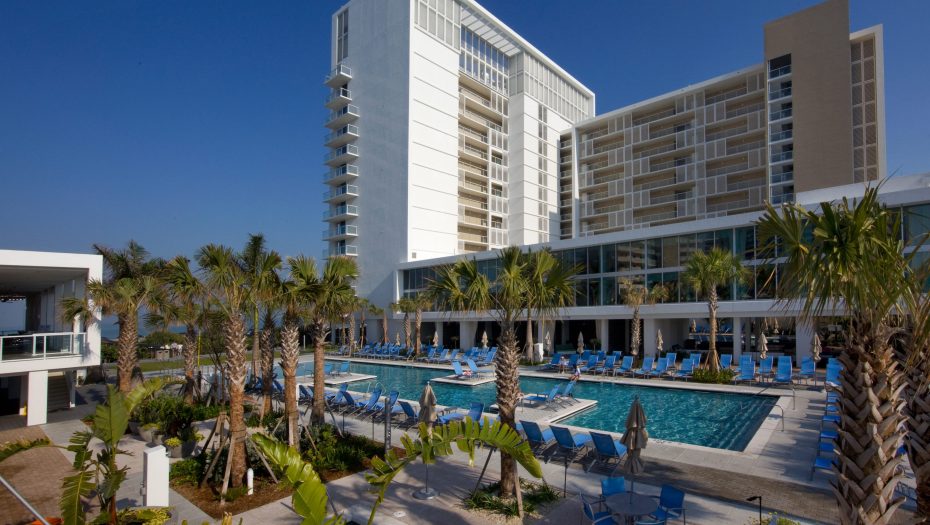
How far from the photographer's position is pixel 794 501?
7824mm

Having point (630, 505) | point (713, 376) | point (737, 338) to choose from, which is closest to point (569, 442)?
point (630, 505)

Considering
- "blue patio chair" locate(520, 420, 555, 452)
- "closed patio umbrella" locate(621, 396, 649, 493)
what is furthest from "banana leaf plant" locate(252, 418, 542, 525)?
"blue patio chair" locate(520, 420, 555, 452)

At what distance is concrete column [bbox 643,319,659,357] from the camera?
2953 centimetres

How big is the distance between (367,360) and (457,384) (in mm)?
11732

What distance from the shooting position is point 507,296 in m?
8.79

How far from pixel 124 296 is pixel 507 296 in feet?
41.9

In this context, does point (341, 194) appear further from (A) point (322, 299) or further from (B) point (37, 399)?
(A) point (322, 299)

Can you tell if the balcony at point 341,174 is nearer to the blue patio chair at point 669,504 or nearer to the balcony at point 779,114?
the balcony at point 779,114

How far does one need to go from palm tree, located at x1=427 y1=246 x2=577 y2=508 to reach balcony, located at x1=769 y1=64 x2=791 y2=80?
148 ft

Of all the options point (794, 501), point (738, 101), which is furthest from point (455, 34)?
point (794, 501)

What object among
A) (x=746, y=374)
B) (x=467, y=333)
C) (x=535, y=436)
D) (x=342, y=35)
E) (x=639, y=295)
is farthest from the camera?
(x=342, y=35)

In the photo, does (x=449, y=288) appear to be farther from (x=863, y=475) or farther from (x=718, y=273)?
(x=718, y=273)

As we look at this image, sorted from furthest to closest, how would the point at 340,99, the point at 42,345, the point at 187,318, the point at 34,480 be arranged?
the point at 340,99 → the point at 187,318 → the point at 42,345 → the point at 34,480

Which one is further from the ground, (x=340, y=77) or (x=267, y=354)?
(x=340, y=77)
